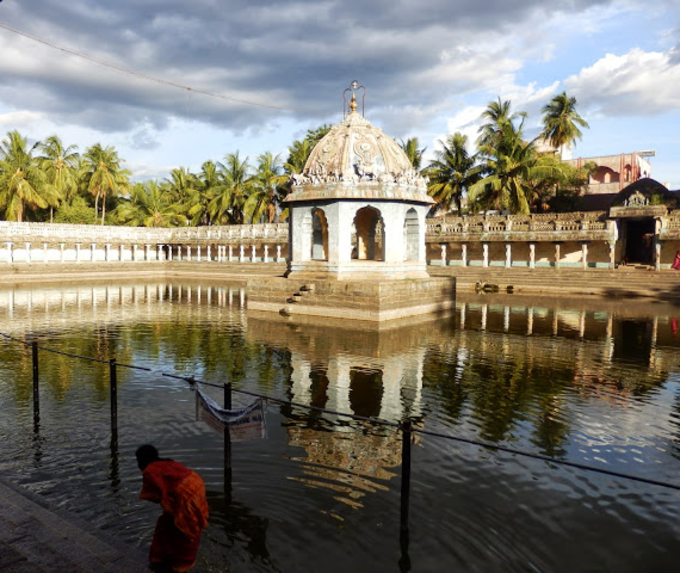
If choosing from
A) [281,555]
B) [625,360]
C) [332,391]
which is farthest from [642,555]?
[625,360]

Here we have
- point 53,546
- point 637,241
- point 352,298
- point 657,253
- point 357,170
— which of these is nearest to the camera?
point 53,546

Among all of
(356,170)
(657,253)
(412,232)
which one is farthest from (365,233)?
(657,253)

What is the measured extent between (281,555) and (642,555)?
146 inches

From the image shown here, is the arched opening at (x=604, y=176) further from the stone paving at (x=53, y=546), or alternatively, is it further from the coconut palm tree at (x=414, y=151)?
the stone paving at (x=53, y=546)

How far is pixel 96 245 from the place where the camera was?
173 feet

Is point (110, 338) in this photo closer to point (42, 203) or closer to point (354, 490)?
point (354, 490)

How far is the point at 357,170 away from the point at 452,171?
25.1m

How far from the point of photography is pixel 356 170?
24.0 meters

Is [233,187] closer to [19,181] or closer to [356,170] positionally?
[19,181]

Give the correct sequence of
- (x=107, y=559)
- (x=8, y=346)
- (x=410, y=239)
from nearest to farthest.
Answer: (x=107, y=559)
(x=8, y=346)
(x=410, y=239)

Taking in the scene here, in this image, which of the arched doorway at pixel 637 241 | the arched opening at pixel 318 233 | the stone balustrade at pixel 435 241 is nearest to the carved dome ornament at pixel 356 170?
the arched opening at pixel 318 233

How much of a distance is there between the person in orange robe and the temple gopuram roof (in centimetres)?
1970

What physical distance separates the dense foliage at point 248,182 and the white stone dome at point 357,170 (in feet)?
34.9

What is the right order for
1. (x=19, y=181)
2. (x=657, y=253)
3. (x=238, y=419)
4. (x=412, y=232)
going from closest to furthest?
(x=238, y=419)
(x=412, y=232)
(x=657, y=253)
(x=19, y=181)
